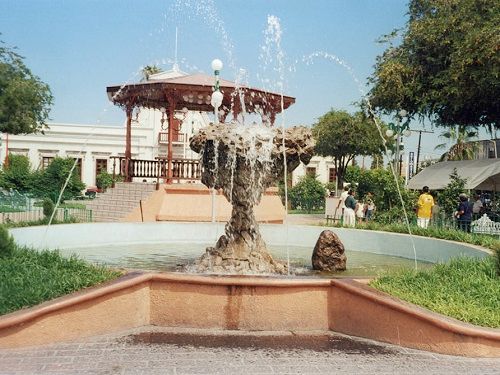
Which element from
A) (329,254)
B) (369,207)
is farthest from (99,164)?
(329,254)

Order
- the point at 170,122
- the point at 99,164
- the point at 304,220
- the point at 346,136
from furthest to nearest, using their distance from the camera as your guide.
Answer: the point at 99,164 < the point at 346,136 < the point at 304,220 < the point at 170,122

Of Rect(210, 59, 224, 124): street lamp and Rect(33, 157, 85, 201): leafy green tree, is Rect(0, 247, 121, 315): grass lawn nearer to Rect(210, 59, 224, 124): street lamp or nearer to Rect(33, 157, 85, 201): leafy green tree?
Rect(210, 59, 224, 124): street lamp

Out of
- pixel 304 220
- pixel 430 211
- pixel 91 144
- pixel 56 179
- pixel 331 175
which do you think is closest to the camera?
pixel 430 211

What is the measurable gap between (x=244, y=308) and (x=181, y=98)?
14.6m

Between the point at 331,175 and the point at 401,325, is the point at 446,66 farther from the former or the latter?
the point at 331,175

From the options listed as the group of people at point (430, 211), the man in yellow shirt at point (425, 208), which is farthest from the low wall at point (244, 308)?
the man in yellow shirt at point (425, 208)

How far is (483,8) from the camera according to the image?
1773cm

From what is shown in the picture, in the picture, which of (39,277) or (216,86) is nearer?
(39,277)

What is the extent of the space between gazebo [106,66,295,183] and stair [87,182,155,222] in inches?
29.2

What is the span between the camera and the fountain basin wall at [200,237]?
10.4 m

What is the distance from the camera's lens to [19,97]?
944 inches

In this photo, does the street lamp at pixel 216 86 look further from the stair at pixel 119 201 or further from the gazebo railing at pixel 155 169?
the stair at pixel 119 201

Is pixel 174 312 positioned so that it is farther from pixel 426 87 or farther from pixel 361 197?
pixel 361 197

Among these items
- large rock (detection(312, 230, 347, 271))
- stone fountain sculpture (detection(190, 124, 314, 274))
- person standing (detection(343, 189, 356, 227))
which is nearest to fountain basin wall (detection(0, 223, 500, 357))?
stone fountain sculpture (detection(190, 124, 314, 274))
